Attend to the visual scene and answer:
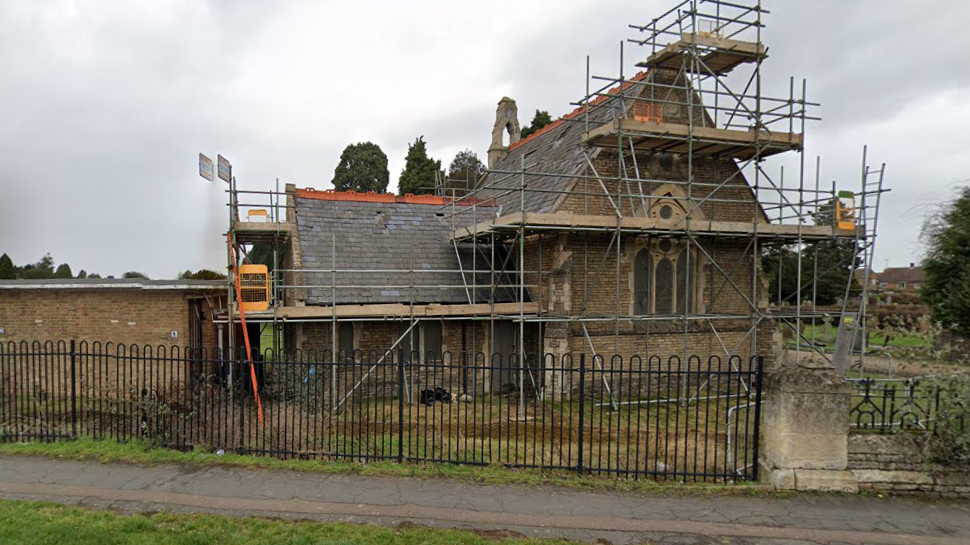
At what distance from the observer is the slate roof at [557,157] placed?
15.6m

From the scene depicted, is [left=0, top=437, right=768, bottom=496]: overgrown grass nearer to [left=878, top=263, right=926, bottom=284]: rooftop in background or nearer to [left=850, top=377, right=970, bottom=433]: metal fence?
[left=850, top=377, right=970, bottom=433]: metal fence

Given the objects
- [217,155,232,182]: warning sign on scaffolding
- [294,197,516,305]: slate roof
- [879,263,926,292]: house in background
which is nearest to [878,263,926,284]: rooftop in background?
[879,263,926,292]: house in background

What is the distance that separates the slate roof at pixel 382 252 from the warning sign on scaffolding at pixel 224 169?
2585 millimetres

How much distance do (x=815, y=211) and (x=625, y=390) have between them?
737cm

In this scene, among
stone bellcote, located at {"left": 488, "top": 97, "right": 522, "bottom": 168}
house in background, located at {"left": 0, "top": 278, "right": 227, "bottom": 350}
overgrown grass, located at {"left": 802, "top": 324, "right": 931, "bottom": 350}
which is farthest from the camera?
stone bellcote, located at {"left": 488, "top": 97, "right": 522, "bottom": 168}

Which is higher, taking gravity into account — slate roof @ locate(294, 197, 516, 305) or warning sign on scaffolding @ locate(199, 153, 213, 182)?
warning sign on scaffolding @ locate(199, 153, 213, 182)

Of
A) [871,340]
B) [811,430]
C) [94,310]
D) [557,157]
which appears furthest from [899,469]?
[871,340]

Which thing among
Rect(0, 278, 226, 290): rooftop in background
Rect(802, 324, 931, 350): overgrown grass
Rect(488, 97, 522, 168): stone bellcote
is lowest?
Rect(802, 324, 931, 350): overgrown grass

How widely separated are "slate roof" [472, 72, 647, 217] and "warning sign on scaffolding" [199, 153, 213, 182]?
646cm

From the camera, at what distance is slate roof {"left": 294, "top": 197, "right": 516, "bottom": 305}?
14260 millimetres

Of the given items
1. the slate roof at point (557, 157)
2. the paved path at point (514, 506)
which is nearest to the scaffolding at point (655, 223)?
the slate roof at point (557, 157)

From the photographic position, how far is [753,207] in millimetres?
16594

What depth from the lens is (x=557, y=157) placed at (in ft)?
58.0

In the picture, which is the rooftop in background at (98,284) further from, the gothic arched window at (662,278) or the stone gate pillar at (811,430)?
the stone gate pillar at (811,430)
